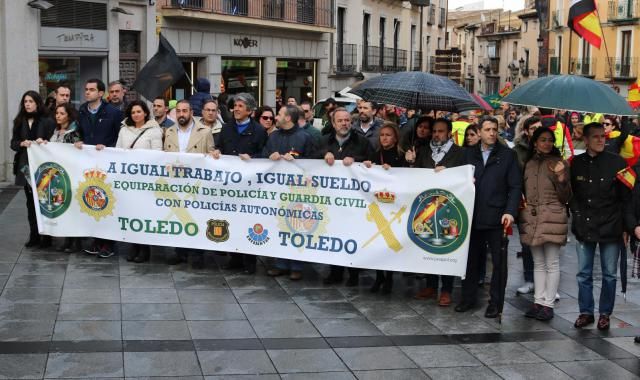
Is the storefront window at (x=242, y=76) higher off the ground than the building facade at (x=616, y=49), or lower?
lower

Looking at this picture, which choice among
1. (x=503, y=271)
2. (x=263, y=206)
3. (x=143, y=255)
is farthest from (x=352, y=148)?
(x=143, y=255)

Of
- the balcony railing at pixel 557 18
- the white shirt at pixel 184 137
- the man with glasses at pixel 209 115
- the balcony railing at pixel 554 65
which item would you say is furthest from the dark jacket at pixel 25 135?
the balcony railing at pixel 557 18

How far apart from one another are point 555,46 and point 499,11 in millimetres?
24241

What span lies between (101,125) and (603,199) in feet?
17.5

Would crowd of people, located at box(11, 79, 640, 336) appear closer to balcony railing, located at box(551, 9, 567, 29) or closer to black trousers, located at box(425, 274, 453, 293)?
black trousers, located at box(425, 274, 453, 293)

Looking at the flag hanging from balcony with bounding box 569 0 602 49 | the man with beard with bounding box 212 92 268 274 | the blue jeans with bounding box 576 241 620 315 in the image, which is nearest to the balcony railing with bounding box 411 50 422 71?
the flag hanging from balcony with bounding box 569 0 602 49

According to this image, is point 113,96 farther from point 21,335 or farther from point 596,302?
point 596,302

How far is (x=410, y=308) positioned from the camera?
850cm

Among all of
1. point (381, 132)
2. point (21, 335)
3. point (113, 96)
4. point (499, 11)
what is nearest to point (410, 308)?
point (381, 132)

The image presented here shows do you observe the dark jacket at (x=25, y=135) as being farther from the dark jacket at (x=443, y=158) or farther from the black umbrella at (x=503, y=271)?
the black umbrella at (x=503, y=271)

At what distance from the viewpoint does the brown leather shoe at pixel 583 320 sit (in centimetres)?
801

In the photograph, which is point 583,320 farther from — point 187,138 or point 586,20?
point 187,138

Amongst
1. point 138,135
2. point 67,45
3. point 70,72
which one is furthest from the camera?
point 70,72

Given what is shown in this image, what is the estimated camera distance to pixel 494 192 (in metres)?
8.27
